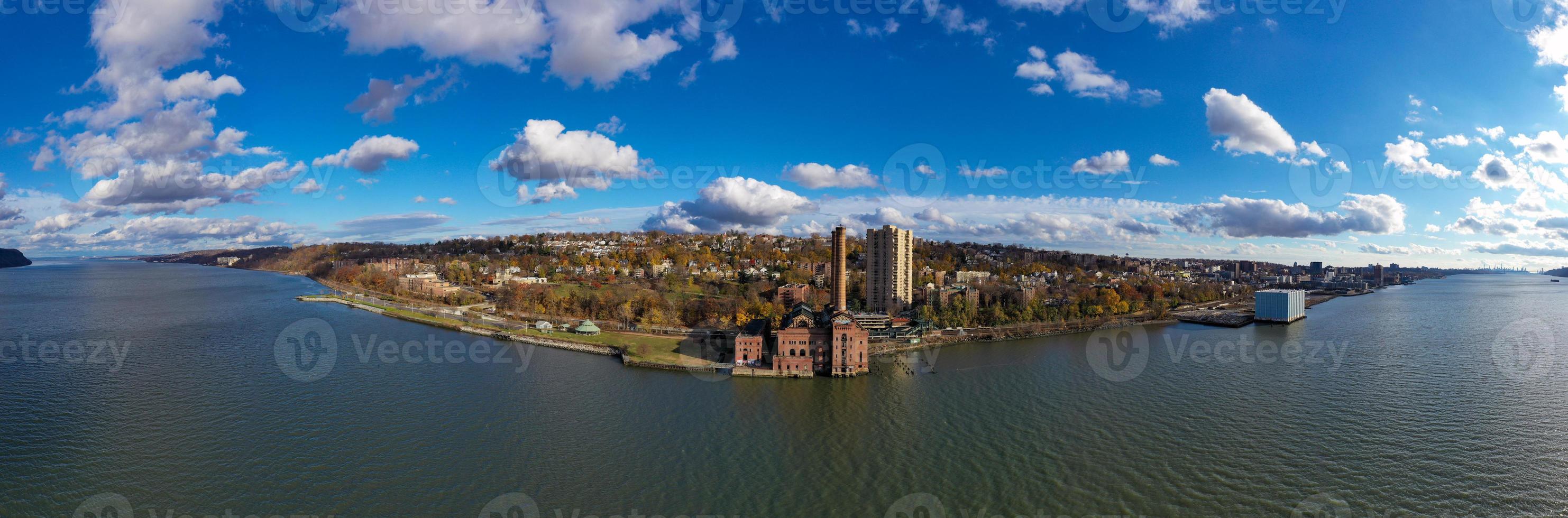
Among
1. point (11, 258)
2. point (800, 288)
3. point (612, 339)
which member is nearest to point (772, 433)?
point (612, 339)

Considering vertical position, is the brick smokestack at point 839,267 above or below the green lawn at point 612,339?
above

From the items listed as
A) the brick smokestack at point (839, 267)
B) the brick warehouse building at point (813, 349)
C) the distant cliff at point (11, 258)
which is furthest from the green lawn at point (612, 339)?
the distant cliff at point (11, 258)

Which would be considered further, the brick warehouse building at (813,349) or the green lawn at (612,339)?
the green lawn at (612,339)

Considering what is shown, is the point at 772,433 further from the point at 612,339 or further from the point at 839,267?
the point at 839,267

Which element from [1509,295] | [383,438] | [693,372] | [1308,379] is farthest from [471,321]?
[1509,295]

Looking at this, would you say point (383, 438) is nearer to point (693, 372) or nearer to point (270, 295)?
point (693, 372)

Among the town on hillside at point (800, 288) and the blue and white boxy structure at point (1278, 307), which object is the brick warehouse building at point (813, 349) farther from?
the blue and white boxy structure at point (1278, 307)

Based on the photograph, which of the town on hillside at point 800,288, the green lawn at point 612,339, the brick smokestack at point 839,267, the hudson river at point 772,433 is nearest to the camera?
the hudson river at point 772,433
